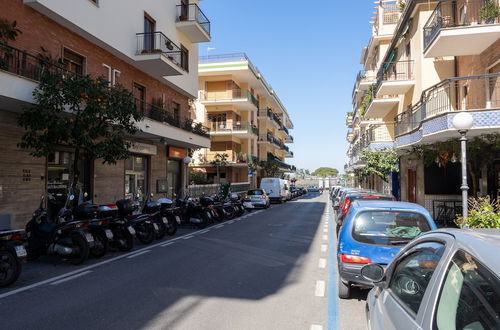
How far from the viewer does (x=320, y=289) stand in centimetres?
621

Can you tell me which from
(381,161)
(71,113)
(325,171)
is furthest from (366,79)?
(325,171)

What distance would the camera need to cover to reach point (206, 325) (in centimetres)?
454

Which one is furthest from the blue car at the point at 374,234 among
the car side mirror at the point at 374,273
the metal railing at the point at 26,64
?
the metal railing at the point at 26,64

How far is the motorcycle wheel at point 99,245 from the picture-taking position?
335 inches

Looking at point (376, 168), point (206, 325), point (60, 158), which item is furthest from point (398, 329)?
point (376, 168)

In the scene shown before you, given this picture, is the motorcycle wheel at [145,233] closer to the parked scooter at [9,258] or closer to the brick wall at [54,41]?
the parked scooter at [9,258]

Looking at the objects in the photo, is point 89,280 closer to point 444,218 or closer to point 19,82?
point 19,82

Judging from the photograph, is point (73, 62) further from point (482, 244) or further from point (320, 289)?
point (482, 244)

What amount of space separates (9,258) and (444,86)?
16.9 meters

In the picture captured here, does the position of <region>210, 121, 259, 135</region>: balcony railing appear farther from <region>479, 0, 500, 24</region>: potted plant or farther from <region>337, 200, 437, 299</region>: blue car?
<region>337, 200, 437, 299</region>: blue car

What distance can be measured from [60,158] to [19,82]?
4273 mm

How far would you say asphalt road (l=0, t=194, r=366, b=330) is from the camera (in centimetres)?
468

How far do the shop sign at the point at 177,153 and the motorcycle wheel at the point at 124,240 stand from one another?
12706mm

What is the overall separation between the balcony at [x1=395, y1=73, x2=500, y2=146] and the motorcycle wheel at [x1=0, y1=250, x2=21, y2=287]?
11.0 metres
